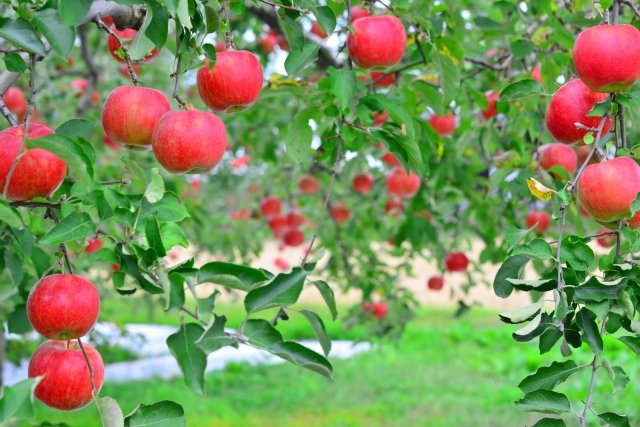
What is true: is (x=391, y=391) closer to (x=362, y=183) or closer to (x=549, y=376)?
(x=362, y=183)

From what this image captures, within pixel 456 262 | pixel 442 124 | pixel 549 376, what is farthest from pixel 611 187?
pixel 456 262

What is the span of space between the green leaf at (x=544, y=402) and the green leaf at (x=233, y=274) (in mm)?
435

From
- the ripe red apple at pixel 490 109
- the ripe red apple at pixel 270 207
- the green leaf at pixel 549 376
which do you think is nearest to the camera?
the green leaf at pixel 549 376

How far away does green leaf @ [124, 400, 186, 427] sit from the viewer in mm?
1149

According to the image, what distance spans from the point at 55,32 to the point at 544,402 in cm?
88

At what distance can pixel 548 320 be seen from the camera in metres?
1.17

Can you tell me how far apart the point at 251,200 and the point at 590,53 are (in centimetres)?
434

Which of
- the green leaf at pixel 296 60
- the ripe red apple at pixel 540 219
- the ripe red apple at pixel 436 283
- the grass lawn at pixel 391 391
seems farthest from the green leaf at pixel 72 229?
the grass lawn at pixel 391 391

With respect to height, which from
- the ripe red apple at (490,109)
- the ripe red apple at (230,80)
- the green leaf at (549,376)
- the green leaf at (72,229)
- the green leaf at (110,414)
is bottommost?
the green leaf at (110,414)

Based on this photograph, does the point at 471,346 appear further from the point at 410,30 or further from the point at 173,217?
the point at 173,217

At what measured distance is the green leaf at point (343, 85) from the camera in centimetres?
158

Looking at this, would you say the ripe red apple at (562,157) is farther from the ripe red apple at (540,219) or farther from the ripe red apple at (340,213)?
the ripe red apple at (340,213)

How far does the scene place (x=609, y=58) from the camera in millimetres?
1275

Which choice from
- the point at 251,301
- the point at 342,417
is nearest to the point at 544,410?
the point at 251,301
